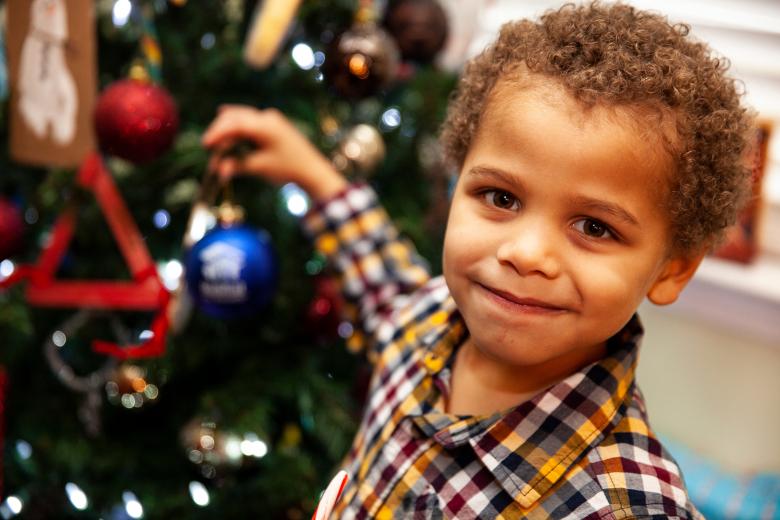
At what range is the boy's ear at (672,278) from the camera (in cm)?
65

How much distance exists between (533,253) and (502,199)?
68mm

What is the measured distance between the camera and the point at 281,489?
96 centimetres

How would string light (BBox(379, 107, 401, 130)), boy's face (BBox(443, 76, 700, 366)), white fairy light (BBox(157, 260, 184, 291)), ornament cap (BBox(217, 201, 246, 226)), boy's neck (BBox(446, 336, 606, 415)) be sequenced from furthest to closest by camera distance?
string light (BBox(379, 107, 401, 130)) < white fairy light (BBox(157, 260, 184, 291)) < ornament cap (BBox(217, 201, 246, 226)) < boy's neck (BBox(446, 336, 606, 415)) < boy's face (BBox(443, 76, 700, 366))

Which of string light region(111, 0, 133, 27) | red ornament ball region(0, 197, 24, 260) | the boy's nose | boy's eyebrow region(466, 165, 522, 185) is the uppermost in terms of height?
string light region(111, 0, 133, 27)

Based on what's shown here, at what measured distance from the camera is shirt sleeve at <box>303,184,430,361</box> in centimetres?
96

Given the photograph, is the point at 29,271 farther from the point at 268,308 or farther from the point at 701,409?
the point at 701,409

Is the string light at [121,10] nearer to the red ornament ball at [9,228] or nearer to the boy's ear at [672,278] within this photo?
the red ornament ball at [9,228]

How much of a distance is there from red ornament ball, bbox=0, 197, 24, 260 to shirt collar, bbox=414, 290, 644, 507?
0.56 meters

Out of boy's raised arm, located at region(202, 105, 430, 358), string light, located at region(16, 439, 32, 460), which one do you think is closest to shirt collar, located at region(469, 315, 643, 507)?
boy's raised arm, located at region(202, 105, 430, 358)

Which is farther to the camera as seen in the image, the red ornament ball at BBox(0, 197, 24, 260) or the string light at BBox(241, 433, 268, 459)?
the string light at BBox(241, 433, 268, 459)

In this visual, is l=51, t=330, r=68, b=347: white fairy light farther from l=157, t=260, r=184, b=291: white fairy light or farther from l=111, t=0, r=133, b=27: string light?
l=111, t=0, r=133, b=27: string light

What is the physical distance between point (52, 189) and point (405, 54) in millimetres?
540

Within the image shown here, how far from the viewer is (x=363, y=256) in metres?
0.98

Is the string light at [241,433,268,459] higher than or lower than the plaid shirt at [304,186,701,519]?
lower
